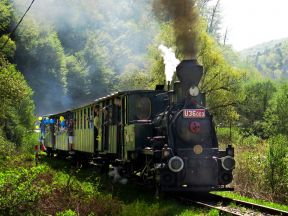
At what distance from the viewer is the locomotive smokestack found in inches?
436

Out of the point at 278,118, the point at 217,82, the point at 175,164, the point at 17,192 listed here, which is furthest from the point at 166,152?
the point at 278,118

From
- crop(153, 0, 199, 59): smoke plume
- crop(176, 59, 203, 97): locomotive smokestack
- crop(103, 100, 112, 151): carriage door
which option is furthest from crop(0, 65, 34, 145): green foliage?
crop(176, 59, 203, 97): locomotive smokestack

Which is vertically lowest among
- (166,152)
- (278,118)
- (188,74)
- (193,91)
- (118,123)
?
(166,152)

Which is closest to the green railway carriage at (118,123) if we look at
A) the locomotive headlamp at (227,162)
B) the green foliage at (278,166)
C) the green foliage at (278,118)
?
the locomotive headlamp at (227,162)

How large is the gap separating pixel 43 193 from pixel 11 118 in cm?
2447

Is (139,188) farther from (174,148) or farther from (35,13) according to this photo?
(35,13)

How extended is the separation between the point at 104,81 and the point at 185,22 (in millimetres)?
52826

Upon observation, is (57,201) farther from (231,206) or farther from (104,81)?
(104,81)

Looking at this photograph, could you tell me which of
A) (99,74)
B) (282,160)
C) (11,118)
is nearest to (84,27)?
(99,74)

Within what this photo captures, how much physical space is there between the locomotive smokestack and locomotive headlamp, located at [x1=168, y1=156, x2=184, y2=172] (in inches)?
66.7

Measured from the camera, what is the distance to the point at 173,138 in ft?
36.2

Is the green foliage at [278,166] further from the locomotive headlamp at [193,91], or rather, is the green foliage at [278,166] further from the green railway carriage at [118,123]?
the locomotive headlamp at [193,91]

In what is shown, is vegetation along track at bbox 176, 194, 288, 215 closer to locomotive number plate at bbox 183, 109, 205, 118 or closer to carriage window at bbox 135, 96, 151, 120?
locomotive number plate at bbox 183, 109, 205, 118

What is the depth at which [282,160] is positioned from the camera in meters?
14.7
